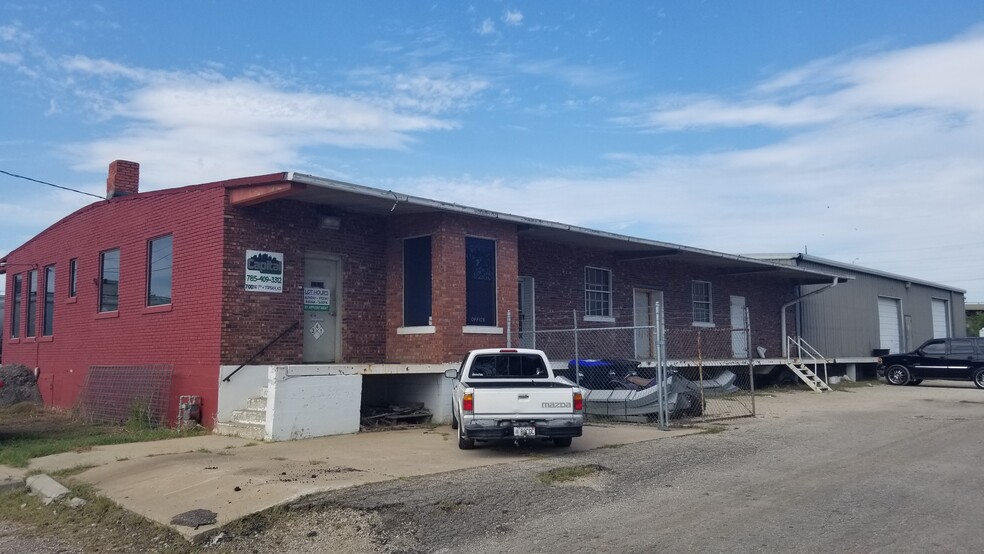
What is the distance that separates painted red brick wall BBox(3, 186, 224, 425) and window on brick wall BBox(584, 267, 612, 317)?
10378 mm

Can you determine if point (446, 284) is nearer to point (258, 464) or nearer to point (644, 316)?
point (258, 464)

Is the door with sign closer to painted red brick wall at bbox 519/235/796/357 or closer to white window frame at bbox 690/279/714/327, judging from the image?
painted red brick wall at bbox 519/235/796/357

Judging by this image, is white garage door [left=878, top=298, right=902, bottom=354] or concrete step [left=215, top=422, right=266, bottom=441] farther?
white garage door [left=878, top=298, right=902, bottom=354]

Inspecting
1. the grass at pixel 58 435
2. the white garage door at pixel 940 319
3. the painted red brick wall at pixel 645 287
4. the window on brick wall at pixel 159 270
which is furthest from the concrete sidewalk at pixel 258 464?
the white garage door at pixel 940 319

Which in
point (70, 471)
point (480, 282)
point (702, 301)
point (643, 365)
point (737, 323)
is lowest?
point (70, 471)

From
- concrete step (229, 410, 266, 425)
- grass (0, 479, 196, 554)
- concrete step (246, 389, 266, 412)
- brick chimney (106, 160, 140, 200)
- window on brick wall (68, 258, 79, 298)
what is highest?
brick chimney (106, 160, 140, 200)

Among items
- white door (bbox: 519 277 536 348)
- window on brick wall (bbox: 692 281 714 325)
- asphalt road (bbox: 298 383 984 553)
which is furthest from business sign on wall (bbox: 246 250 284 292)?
window on brick wall (bbox: 692 281 714 325)

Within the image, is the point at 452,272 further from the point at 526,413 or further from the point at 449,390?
the point at 526,413

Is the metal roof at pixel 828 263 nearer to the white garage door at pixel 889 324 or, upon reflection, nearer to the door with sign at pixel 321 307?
the white garage door at pixel 889 324

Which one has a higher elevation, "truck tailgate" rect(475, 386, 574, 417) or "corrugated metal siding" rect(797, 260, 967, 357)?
"corrugated metal siding" rect(797, 260, 967, 357)

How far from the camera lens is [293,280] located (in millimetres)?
15797

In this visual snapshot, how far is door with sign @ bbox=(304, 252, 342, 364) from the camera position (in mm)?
16172

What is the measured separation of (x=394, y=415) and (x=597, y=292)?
8.77 m

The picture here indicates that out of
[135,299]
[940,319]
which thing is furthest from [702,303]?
[940,319]
